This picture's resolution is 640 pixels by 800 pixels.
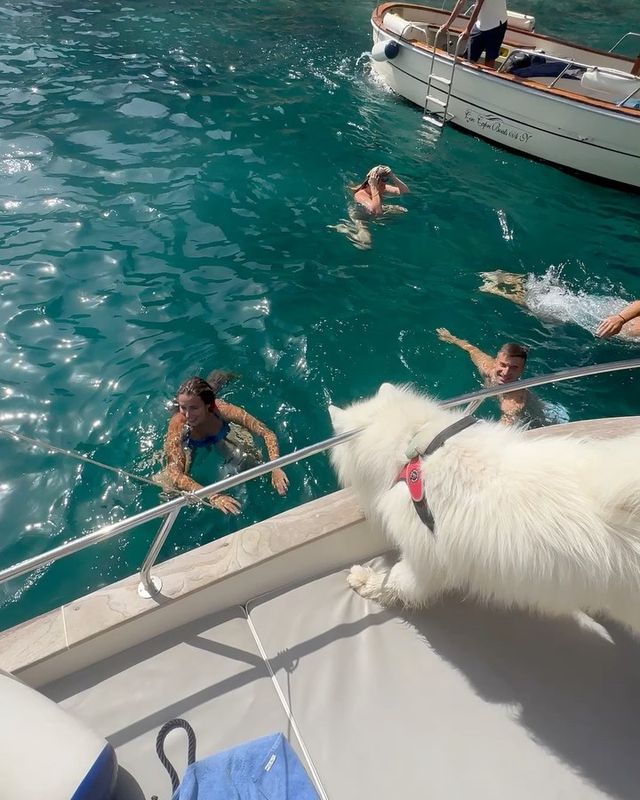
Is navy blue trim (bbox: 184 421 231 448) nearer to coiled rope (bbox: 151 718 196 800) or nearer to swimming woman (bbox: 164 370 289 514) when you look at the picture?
swimming woman (bbox: 164 370 289 514)

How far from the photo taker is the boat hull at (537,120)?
8727mm

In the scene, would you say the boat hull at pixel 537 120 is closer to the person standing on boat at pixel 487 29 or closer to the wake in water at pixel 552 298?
the person standing on boat at pixel 487 29

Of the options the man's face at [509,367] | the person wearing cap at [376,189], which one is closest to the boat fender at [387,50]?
the person wearing cap at [376,189]

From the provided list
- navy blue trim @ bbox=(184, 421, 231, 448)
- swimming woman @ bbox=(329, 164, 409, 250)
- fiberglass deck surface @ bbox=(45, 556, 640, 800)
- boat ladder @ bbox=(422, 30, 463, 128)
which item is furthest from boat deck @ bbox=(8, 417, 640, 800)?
boat ladder @ bbox=(422, 30, 463, 128)

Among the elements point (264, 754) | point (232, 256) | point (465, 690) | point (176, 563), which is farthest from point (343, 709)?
point (232, 256)

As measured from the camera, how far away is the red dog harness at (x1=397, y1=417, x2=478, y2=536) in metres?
2.36

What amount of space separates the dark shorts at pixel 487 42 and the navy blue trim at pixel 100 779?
11728 millimetres

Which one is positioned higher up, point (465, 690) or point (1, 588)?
point (465, 690)

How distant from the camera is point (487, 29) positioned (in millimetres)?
9750

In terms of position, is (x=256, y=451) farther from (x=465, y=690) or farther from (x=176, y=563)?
(x=465, y=690)

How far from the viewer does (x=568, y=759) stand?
232 centimetres

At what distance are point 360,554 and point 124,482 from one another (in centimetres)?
221

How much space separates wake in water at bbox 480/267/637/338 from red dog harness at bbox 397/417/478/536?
14.3 feet

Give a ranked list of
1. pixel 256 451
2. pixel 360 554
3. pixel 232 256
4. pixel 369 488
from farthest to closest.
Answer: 1. pixel 232 256
2. pixel 256 451
3. pixel 360 554
4. pixel 369 488
